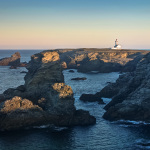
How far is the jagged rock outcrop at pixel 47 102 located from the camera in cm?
4862

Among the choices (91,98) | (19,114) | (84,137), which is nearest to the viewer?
(84,137)

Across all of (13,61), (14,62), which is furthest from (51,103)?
(13,61)

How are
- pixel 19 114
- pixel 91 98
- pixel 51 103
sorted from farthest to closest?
pixel 91 98
pixel 51 103
pixel 19 114

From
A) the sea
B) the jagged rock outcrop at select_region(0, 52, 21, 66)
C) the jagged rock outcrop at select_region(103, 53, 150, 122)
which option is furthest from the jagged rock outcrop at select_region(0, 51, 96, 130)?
the jagged rock outcrop at select_region(0, 52, 21, 66)

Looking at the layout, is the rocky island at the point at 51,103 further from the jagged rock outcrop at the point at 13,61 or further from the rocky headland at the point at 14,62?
the jagged rock outcrop at the point at 13,61

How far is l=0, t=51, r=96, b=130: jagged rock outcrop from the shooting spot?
48625 millimetres

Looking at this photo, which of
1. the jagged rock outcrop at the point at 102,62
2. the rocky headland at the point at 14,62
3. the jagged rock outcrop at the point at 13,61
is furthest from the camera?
the jagged rock outcrop at the point at 13,61

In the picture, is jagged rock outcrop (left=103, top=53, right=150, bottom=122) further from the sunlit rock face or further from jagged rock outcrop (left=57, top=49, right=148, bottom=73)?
jagged rock outcrop (left=57, top=49, right=148, bottom=73)

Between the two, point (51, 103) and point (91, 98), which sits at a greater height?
point (51, 103)

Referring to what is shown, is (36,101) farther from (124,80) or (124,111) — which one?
(124,80)

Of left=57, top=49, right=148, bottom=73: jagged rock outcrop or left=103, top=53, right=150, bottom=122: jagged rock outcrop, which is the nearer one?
left=103, top=53, right=150, bottom=122: jagged rock outcrop

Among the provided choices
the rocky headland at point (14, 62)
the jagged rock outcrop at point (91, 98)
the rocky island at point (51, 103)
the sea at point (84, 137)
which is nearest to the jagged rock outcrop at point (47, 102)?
the rocky island at point (51, 103)

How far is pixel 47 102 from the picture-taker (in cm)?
5288

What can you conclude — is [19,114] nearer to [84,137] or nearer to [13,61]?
[84,137]
